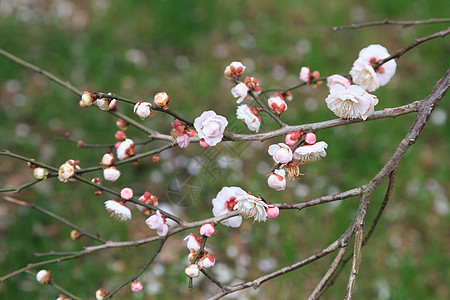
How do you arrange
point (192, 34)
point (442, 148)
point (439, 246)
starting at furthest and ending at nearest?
point (192, 34)
point (442, 148)
point (439, 246)

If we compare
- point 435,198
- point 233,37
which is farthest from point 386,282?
point 233,37

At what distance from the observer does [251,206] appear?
94 cm

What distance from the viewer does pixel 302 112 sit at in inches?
116

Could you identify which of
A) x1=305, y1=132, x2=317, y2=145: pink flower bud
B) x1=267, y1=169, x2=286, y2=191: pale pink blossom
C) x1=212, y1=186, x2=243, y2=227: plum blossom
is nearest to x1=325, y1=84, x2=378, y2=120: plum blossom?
x1=305, y1=132, x2=317, y2=145: pink flower bud

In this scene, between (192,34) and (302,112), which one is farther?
(192,34)

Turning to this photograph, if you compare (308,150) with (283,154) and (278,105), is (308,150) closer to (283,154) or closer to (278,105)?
(283,154)

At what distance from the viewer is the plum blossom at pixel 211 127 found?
93cm

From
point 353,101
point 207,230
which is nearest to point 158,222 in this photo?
point 207,230

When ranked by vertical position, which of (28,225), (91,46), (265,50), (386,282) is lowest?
(386,282)

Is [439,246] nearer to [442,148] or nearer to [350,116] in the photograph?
[442,148]

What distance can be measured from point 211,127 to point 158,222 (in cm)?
27

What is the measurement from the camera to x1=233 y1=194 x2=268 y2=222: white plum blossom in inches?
37.0

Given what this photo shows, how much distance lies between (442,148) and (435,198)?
0.45m

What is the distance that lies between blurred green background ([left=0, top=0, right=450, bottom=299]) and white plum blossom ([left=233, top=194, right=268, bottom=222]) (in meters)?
0.36
